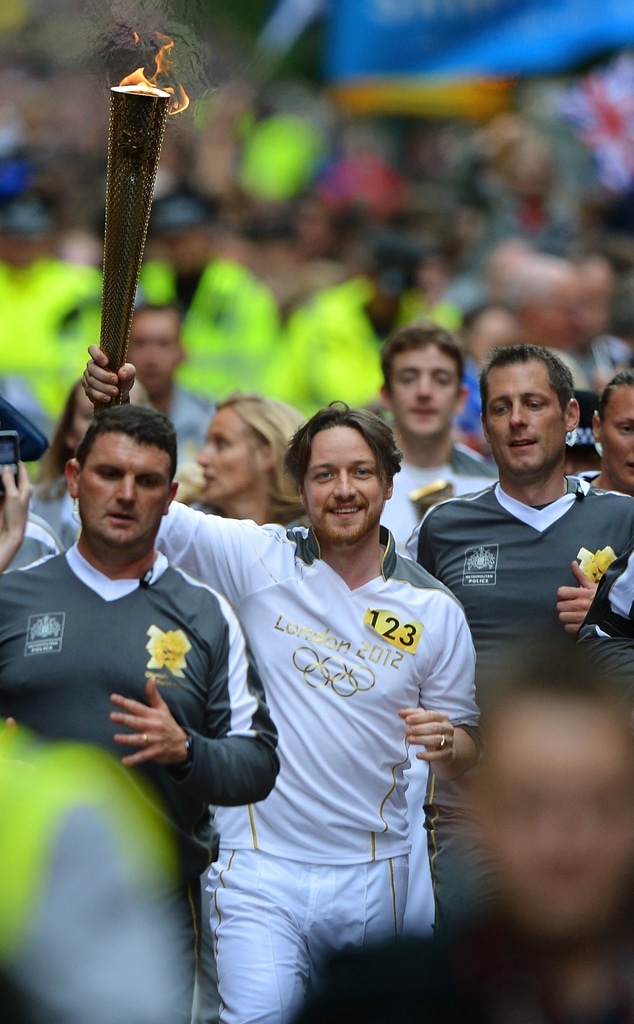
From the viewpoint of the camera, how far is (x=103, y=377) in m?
4.88

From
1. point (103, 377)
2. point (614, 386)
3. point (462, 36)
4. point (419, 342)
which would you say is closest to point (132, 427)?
point (103, 377)

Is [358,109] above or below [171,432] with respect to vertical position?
above

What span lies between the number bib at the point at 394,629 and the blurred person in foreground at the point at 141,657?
21.5 inches

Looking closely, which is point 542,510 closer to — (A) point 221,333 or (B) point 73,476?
(B) point 73,476

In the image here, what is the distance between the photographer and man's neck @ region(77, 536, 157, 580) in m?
4.84

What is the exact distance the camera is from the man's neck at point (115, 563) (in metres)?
4.84

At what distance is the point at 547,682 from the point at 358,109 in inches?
511

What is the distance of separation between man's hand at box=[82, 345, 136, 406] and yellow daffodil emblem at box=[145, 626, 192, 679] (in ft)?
2.33

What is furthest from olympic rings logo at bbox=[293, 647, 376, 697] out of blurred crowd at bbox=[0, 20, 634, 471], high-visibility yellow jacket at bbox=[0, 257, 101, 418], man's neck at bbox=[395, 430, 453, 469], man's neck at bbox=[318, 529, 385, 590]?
high-visibility yellow jacket at bbox=[0, 257, 101, 418]

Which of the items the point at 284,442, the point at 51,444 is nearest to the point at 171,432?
the point at 284,442

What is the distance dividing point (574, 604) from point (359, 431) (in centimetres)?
89

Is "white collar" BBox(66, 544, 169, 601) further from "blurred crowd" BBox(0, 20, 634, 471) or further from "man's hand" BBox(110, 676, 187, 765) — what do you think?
"blurred crowd" BBox(0, 20, 634, 471)

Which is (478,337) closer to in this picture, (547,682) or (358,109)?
(358,109)

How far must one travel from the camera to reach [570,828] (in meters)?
2.34
